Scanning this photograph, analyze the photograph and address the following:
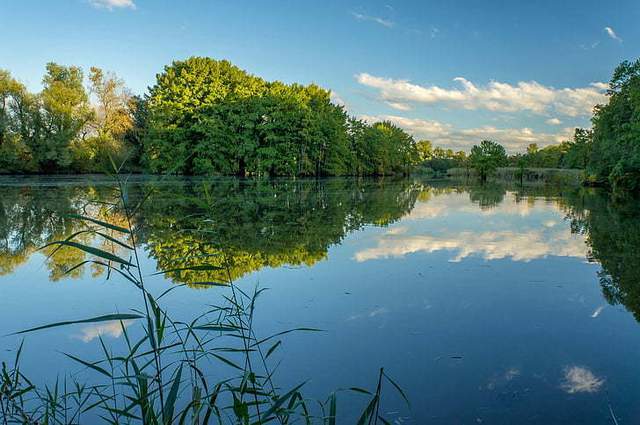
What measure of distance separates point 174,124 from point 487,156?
3891 centimetres

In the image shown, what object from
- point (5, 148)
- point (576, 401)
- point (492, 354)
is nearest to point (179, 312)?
point (492, 354)

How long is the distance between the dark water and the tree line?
2746cm

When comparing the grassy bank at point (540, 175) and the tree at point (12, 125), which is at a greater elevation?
the tree at point (12, 125)

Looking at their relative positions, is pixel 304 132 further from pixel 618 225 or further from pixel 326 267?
pixel 326 267

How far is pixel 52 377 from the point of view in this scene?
2953 millimetres

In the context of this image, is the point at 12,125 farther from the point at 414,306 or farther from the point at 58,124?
the point at 414,306

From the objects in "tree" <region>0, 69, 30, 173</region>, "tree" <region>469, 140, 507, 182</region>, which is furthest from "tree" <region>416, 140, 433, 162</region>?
"tree" <region>0, 69, 30, 173</region>

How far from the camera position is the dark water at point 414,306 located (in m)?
2.86

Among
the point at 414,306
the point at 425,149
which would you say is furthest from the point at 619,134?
the point at 425,149

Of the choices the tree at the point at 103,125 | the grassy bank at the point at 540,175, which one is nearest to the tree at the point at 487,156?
the grassy bank at the point at 540,175

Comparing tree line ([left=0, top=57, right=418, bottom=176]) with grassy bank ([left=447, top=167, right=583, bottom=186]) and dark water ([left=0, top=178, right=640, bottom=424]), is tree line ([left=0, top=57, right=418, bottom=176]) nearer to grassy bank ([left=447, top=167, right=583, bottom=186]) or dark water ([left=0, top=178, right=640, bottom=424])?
grassy bank ([left=447, top=167, right=583, bottom=186])

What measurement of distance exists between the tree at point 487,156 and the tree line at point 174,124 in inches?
944

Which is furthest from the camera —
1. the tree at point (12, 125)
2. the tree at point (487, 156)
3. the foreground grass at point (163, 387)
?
the tree at point (487, 156)

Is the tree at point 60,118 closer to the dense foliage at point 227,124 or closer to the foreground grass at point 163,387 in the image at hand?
the dense foliage at point 227,124
